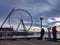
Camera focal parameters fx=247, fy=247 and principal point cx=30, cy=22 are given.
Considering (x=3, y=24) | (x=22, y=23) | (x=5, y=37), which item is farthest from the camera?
(x=3, y=24)

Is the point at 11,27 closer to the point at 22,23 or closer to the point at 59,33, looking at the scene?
the point at 22,23

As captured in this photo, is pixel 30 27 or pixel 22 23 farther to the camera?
pixel 22 23

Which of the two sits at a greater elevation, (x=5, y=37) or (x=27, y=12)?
(x=27, y=12)

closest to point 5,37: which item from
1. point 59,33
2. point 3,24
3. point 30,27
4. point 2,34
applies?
point 2,34

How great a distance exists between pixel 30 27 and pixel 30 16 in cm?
265

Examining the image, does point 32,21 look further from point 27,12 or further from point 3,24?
point 3,24

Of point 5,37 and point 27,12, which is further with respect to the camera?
point 27,12

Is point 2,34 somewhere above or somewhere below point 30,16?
below

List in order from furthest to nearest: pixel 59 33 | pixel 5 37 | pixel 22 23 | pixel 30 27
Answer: pixel 22 23, pixel 30 27, pixel 59 33, pixel 5 37

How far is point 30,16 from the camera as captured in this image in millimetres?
57219

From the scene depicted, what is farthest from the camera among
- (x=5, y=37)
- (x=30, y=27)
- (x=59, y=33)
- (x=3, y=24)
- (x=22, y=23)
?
(x=3, y=24)

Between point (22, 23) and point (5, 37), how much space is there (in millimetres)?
27812

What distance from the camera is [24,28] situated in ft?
193

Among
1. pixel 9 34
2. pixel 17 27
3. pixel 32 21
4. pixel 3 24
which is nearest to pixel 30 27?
pixel 32 21
